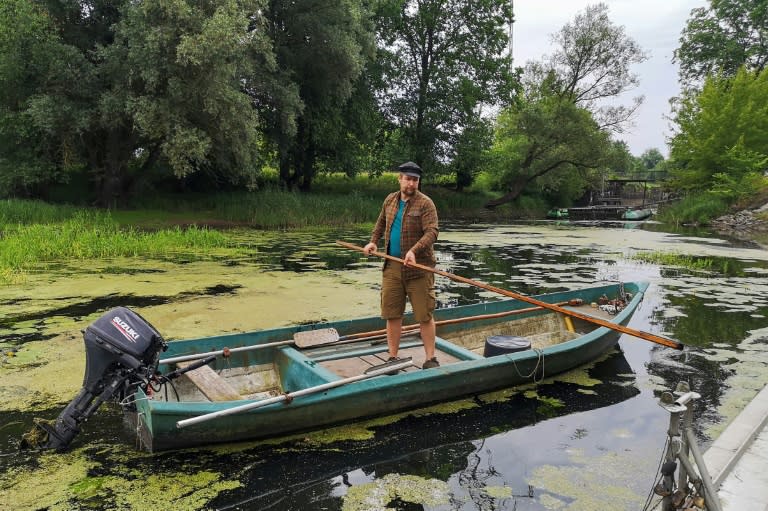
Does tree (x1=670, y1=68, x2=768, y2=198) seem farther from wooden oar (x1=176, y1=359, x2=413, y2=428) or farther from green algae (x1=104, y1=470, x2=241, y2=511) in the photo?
green algae (x1=104, y1=470, x2=241, y2=511)

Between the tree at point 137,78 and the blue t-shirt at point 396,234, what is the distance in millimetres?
10416

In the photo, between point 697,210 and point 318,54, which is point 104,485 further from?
point 697,210

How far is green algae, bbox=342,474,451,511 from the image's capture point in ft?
8.91

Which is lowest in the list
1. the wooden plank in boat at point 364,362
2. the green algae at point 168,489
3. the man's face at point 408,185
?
the green algae at point 168,489

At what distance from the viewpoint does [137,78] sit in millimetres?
13844

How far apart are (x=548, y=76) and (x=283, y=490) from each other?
35.0 meters

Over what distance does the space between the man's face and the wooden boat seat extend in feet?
6.11

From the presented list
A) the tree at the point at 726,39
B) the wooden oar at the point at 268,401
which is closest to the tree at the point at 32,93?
the wooden oar at the point at 268,401

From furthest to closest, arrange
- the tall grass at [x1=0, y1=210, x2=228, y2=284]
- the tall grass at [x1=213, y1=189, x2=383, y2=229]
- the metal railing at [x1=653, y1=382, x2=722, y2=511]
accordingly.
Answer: the tall grass at [x1=213, y1=189, x2=383, y2=229] < the tall grass at [x1=0, y1=210, x2=228, y2=284] < the metal railing at [x1=653, y1=382, x2=722, y2=511]

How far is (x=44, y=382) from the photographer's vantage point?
400cm

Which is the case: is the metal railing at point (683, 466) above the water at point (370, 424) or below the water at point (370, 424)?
above

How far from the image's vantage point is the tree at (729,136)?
78.3ft

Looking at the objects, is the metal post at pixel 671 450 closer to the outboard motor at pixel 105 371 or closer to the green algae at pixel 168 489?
the green algae at pixel 168 489

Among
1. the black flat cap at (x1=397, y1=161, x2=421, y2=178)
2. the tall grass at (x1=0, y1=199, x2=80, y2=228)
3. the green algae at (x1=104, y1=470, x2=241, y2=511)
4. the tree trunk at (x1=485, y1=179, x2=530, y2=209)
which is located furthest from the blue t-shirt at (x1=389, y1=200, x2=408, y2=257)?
the tree trunk at (x1=485, y1=179, x2=530, y2=209)
